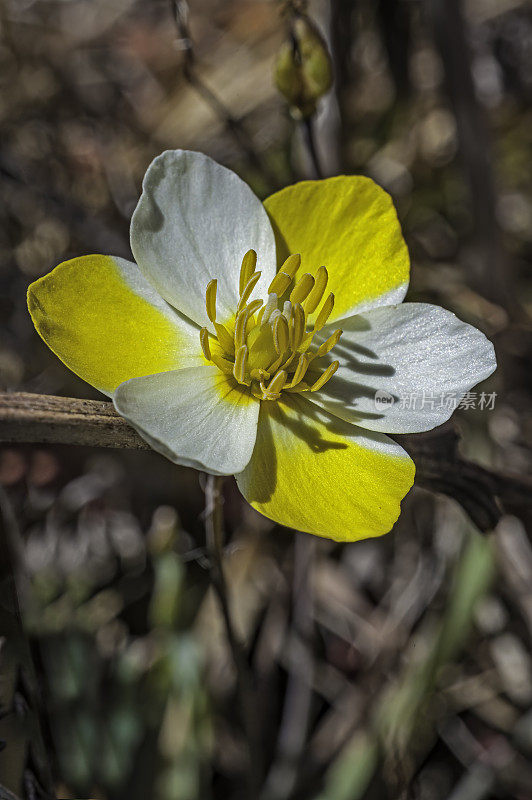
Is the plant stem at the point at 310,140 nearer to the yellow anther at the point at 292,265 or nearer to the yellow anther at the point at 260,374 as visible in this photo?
the yellow anther at the point at 292,265

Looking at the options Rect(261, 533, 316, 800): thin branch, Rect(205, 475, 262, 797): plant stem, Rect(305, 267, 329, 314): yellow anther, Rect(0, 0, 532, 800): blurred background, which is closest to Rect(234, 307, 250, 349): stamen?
Rect(305, 267, 329, 314): yellow anther

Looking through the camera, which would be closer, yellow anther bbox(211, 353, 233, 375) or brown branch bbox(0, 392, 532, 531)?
brown branch bbox(0, 392, 532, 531)

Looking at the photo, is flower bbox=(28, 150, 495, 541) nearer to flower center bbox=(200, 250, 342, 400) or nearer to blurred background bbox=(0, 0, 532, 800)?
flower center bbox=(200, 250, 342, 400)

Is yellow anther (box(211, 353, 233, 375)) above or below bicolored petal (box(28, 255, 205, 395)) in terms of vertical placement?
below

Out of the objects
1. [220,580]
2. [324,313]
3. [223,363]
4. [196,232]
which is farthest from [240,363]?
[220,580]

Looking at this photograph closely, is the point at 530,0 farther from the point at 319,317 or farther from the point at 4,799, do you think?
the point at 4,799

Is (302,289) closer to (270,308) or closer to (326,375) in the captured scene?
(270,308)

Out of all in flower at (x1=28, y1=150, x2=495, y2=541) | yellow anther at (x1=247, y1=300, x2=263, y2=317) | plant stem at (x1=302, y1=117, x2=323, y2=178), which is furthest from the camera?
plant stem at (x1=302, y1=117, x2=323, y2=178)
